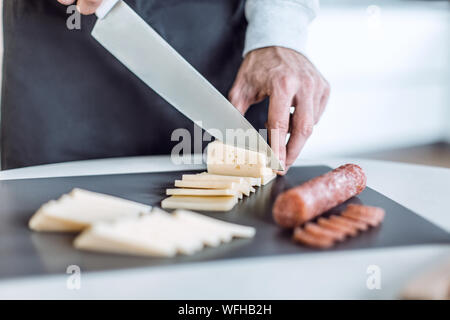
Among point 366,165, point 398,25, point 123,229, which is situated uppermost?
point 398,25

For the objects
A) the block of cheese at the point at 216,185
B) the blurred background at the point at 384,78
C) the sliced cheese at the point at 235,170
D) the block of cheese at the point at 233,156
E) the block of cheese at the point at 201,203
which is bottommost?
the block of cheese at the point at 201,203

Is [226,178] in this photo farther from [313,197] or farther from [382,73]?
[382,73]

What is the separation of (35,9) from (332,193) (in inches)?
53.6

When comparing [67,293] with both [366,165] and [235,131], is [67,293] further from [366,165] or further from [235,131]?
[366,165]

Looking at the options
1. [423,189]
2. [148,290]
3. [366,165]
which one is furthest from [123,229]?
[366,165]

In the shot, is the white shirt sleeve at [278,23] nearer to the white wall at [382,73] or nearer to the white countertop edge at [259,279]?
the white countertop edge at [259,279]

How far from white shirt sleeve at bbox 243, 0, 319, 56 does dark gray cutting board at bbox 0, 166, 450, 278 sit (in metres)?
0.52

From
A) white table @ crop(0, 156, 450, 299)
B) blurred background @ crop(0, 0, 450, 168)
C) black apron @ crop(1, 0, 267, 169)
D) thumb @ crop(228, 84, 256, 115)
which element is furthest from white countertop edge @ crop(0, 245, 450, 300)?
blurred background @ crop(0, 0, 450, 168)

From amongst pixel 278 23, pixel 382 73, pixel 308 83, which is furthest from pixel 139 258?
pixel 382 73

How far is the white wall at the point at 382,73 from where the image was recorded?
5.32m

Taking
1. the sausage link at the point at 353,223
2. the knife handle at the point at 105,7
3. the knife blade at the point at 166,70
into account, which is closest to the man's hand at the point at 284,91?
the knife blade at the point at 166,70

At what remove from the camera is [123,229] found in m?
1.11

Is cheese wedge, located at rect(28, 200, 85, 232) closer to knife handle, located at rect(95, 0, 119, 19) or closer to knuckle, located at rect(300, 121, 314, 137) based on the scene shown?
knife handle, located at rect(95, 0, 119, 19)

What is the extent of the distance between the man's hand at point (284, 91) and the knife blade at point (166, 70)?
0.35 ft
